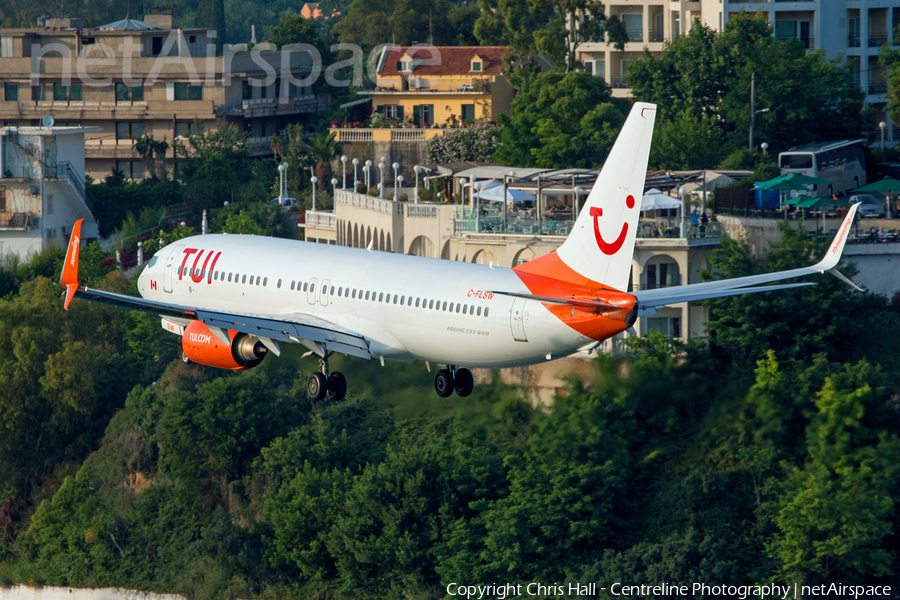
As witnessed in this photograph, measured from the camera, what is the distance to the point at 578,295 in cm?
5375

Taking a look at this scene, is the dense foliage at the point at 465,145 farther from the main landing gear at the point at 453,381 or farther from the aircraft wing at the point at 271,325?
the main landing gear at the point at 453,381

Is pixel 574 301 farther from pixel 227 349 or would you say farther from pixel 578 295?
pixel 227 349

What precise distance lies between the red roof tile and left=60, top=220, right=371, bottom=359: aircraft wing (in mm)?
120188

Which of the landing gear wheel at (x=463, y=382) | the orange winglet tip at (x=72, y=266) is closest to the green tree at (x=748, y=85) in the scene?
the landing gear wheel at (x=463, y=382)

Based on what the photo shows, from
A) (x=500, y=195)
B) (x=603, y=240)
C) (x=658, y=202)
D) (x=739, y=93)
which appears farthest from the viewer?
(x=739, y=93)

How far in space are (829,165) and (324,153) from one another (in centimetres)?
6488

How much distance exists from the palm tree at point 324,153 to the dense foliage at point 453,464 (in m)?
42.1

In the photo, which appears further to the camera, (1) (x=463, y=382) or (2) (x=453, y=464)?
(2) (x=453, y=464)

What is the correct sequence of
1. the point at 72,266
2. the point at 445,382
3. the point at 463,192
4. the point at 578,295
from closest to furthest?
the point at 578,295, the point at 72,266, the point at 445,382, the point at 463,192

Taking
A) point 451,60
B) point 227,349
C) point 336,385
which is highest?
point 451,60

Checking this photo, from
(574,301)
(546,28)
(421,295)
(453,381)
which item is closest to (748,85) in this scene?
(546,28)

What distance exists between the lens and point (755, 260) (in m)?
101

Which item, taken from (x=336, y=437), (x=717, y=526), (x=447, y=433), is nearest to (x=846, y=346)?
(x=717, y=526)

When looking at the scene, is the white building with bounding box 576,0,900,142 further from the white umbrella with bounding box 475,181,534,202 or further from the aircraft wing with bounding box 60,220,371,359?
the aircraft wing with bounding box 60,220,371,359
